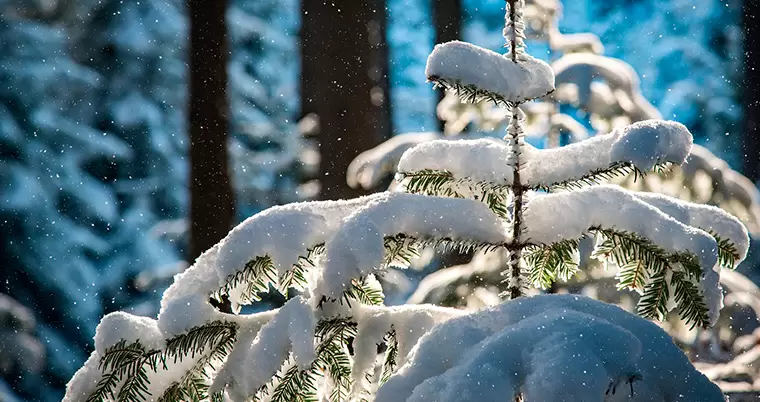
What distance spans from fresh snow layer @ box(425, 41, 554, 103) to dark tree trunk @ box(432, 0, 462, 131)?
6194mm

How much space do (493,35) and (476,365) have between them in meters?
10.8

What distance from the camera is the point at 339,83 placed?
20.0 feet

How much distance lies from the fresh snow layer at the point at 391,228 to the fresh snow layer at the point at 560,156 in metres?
0.10

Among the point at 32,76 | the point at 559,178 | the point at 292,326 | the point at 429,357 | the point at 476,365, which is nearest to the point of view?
the point at 476,365

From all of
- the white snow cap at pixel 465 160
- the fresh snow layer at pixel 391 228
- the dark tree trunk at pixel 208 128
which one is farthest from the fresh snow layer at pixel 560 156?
the dark tree trunk at pixel 208 128

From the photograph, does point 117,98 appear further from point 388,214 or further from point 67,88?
point 388,214

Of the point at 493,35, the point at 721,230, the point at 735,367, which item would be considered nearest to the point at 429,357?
the point at 721,230

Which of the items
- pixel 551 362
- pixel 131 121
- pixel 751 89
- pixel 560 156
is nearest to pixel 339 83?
pixel 560 156

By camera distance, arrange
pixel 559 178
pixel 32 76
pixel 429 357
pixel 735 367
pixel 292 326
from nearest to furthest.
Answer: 1. pixel 429 357
2. pixel 292 326
3. pixel 559 178
4. pixel 735 367
5. pixel 32 76

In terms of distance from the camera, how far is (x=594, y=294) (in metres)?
4.02

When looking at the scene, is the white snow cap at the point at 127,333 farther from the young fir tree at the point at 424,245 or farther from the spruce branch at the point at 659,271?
the spruce branch at the point at 659,271

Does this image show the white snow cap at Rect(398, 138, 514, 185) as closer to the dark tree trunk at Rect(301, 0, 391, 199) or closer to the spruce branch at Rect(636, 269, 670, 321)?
the spruce branch at Rect(636, 269, 670, 321)

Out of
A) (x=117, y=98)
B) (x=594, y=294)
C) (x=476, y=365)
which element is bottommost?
(x=117, y=98)

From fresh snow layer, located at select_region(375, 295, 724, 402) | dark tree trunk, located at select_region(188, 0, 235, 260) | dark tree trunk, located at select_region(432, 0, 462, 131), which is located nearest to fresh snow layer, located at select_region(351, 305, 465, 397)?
fresh snow layer, located at select_region(375, 295, 724, 402)
